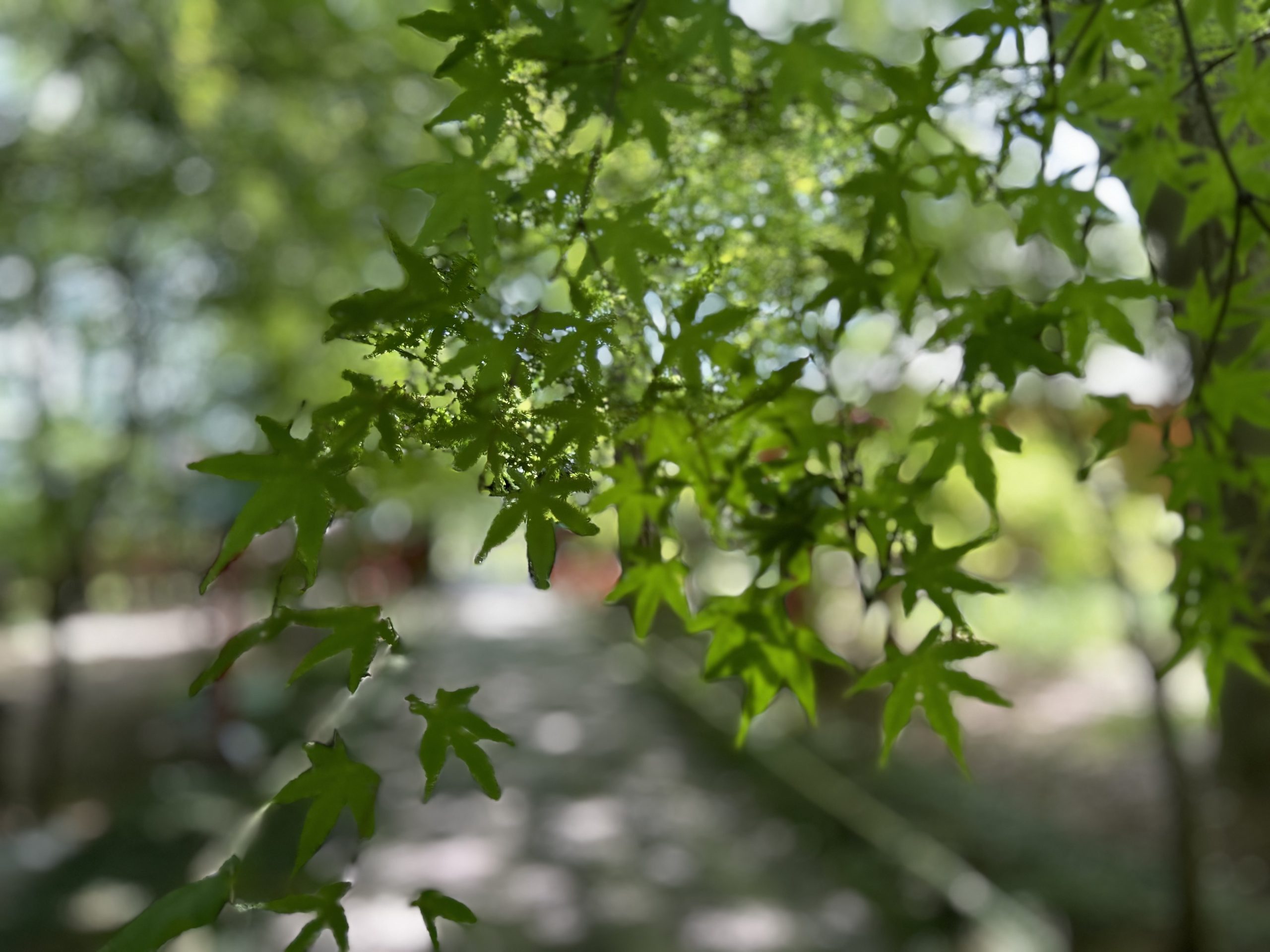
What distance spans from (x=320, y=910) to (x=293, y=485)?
0.34 m

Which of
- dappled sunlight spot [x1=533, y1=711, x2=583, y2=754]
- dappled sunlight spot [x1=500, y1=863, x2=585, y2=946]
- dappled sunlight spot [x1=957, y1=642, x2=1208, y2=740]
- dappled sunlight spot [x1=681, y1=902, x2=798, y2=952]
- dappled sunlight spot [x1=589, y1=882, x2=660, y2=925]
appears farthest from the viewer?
dappled sunlight spot [x1=957, y1=642, x2=1208, y2=740]

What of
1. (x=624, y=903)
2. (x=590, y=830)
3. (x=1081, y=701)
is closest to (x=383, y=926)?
(x=624, y=903)

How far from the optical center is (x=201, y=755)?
7.55 metres

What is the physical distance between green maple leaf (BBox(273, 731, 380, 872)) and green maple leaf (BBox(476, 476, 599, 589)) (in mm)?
213

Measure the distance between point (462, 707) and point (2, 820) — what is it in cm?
708

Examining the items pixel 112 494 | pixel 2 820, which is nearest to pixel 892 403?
pixel 112 494

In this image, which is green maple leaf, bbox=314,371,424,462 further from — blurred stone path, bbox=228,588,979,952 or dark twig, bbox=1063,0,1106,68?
dark twig, bbox=1063,0,1106,68

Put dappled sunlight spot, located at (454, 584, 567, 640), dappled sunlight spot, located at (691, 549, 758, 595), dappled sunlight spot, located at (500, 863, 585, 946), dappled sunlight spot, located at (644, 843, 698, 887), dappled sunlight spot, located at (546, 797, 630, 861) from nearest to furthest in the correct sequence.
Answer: dappled sunlight spot, located at (500, 863, 585, 946) → dappled sunlight spot, located at (644, 843, 698, 887) → dappled sunlight spot, located at (546, 797, 630, 861) → dappled sunlight spot, located at (691, 549, 758, 595) → dappled sunlight spot, located at (454, 584, 567, 640)

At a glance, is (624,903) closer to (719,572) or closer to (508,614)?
(719,572)

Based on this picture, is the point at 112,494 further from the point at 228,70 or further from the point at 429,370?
the point at 429,370

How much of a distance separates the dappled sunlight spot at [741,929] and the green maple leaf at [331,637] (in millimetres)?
3846

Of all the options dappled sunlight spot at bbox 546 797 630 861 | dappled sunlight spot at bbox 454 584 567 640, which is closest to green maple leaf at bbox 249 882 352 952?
dappled sunlight spot at bbox 546 797 630 861

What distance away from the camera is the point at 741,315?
88 centimetres

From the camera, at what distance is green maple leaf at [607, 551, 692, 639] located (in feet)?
3.29
